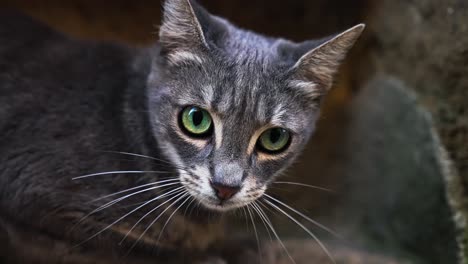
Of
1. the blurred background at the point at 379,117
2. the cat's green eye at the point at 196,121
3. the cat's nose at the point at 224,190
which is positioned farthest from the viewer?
the blurred background at the point at 379,117

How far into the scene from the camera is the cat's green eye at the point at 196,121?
183 cm

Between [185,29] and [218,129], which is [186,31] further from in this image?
[218,129]

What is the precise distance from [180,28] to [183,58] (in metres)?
0.11

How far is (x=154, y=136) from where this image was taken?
204 cm

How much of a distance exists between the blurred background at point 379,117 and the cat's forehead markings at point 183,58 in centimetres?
77

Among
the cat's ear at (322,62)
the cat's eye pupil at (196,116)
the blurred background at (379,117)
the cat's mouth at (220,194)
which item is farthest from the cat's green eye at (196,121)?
the blurred background at (379,117)

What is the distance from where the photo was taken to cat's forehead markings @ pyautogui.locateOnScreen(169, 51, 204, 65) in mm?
1891

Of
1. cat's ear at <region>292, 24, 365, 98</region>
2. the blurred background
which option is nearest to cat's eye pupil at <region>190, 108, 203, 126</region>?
cat's ear at <region>292, 24, 365, 98</region>

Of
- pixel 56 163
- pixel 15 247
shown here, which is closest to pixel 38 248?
Answer: pixel 15 247

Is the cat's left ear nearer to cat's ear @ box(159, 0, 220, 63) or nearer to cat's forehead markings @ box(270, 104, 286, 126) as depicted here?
cat's ear @ box(159, 0, 220, 63)

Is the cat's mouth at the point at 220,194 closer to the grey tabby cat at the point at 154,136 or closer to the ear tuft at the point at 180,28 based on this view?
the grey tabby cat at the point at 154,136

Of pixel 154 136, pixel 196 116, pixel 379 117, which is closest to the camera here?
pixel 196 116

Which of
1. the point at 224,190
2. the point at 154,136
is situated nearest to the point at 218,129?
the point at 224,190

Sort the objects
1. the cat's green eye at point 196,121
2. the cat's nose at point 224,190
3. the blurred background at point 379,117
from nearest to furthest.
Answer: the cat's nose at point 224,190 < the cat's green eye at point 196,121 < the blurred background at point 379,117
